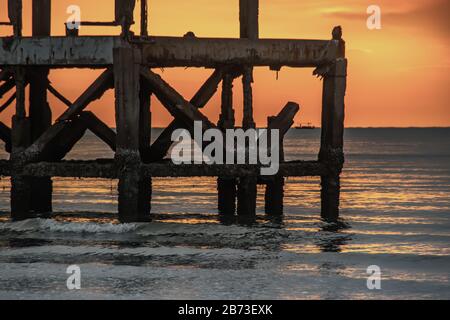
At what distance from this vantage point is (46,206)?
21094 millimetres

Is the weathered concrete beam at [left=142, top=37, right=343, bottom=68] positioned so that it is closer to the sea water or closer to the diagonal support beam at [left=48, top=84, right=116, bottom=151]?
the diagonal support beam at [left=48, top=84, right=116, bottom=151]

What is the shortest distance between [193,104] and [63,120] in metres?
2.53

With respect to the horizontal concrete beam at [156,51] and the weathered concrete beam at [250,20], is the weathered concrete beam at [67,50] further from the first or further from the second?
the weathered concrete beam at [250,20]

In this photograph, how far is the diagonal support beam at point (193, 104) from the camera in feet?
59.6

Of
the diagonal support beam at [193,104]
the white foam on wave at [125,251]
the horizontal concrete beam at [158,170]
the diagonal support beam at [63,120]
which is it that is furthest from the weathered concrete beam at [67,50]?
the white foam on wave at [125,251]

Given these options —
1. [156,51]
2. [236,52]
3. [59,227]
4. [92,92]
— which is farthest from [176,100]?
[59,227]

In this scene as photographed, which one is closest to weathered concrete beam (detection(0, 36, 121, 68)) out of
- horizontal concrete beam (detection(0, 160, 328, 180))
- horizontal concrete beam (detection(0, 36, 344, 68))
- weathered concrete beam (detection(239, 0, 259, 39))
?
horizontal concrete beam (detection(0, 36, 344, 68))

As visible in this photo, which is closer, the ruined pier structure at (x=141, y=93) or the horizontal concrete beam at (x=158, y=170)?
the ruined pier structure at (x=141, y=93)

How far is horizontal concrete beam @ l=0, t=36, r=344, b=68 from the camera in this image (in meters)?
16.7

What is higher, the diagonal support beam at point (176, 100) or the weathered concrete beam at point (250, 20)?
the weathered concrete beam at point (250, 20)

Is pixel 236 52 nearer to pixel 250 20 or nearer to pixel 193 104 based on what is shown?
pixel 250 20

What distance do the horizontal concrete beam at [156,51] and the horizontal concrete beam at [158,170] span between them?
1830 millimetres

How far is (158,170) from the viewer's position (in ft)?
55.6

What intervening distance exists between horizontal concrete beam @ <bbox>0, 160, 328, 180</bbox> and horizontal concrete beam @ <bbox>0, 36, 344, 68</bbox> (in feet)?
6.00
